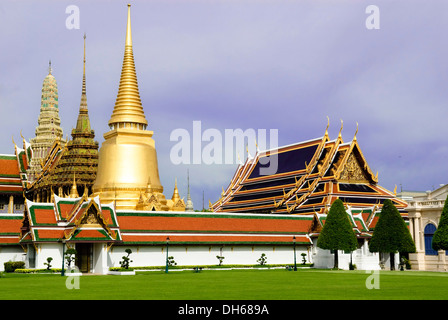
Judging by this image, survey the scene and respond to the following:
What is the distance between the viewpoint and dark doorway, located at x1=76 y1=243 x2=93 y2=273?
156ft

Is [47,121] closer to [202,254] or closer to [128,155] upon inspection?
[128,155]

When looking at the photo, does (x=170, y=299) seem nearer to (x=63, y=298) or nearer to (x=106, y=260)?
(x=63, y=298)

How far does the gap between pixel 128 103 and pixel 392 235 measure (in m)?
31.5

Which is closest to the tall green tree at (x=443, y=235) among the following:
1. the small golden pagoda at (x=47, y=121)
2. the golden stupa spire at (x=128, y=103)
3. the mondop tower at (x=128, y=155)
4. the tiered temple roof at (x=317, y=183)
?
the tiered temple roof at (x=317, y=183)

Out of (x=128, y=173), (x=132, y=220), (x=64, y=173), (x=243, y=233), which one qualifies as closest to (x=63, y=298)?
(x=132, y=220)

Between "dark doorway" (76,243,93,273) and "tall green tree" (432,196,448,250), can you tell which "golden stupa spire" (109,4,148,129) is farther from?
"tall green tree" (432,196,448,250)

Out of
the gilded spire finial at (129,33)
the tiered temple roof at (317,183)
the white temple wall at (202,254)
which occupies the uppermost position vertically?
the gilded spire finial at (129,33)

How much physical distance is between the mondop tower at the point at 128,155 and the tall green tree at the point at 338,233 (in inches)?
798

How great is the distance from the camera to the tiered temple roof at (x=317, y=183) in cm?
6825

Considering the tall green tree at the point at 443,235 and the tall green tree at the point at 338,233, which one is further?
the tall green tree at the point at 338,233

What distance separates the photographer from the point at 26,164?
85750mm

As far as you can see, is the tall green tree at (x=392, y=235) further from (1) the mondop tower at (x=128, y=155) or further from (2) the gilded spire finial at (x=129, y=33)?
(2) the gilded spire finial at (x=129, y=33)

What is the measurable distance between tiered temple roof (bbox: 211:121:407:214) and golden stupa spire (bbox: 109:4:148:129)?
53.0ft

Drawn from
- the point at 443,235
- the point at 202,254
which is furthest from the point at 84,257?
the point at 443,235
